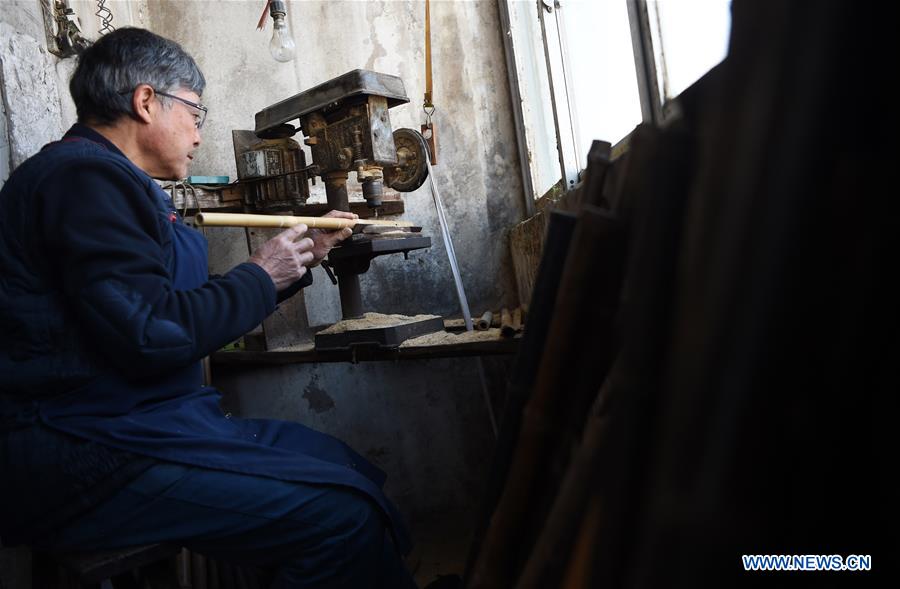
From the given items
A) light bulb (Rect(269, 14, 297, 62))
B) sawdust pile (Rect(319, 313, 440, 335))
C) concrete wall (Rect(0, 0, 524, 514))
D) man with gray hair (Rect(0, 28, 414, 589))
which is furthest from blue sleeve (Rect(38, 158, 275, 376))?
concrete wall (Rect(0, 0, 524, 514))

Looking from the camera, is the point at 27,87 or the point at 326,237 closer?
the point at 326,237

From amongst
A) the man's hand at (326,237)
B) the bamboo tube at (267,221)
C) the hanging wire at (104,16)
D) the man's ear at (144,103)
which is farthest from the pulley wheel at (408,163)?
the hanging wire at (104,16)

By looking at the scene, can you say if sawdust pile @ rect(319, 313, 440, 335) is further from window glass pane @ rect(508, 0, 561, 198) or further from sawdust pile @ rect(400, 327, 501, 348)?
window glass pane @ rect(508, 0, 561, 198)

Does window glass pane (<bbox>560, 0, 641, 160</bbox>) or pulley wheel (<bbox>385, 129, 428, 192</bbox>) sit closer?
window glass pane (<bbox>560, 0, 641, 160</bbox>)

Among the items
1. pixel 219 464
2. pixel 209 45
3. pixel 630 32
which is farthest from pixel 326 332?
pixel 209 45

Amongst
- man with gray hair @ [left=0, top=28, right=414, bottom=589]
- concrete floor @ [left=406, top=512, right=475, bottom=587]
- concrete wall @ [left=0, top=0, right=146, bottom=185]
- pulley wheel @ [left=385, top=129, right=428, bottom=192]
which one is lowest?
concrete floor @ [left=406, top=512, right=475, bottom=587]

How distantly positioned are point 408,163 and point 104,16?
1.77 m

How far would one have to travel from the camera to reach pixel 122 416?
1.39 meters

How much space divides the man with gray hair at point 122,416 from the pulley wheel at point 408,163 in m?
1.21

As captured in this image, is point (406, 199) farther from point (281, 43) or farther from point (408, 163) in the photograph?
point (281, 43)

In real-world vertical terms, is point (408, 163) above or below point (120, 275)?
above

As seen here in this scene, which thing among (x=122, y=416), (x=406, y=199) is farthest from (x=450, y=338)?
(x=406, y=199)

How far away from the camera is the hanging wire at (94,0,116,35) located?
9.31 ft

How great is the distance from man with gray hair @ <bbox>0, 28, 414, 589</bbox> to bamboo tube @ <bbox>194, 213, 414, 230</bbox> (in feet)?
0.95
